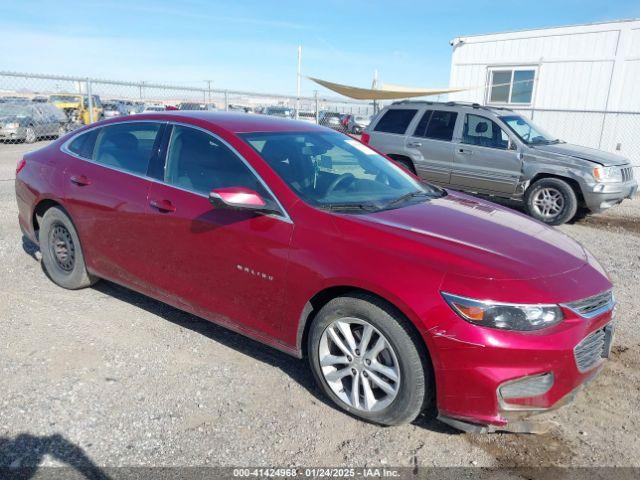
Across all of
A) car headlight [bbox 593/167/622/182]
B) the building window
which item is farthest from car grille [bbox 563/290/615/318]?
the building window

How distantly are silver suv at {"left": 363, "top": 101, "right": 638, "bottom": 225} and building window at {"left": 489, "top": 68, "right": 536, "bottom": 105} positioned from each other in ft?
24.6

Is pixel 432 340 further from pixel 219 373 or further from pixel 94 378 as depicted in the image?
pixel 94 378

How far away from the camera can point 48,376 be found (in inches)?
132

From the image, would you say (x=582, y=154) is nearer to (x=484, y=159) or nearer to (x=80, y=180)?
(x=484, y=159)

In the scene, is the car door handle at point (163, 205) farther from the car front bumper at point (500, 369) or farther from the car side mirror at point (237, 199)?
the car front bumper at point (500, 369)

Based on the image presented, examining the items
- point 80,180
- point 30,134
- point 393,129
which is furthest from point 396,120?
point 30,134

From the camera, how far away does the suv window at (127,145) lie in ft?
13.0

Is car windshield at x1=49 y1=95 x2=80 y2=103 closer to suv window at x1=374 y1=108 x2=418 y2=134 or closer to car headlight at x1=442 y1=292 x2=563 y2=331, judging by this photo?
suv window at x1=374 y1=108 x2=418 y2=134

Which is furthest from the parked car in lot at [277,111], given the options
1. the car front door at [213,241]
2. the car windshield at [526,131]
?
the car front door at [213,241]

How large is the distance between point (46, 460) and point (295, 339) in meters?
1.42

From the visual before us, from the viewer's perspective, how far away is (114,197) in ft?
13.1

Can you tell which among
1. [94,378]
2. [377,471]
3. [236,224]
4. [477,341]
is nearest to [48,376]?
[94,378]

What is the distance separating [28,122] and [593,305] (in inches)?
742

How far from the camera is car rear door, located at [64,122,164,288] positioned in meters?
3.87
